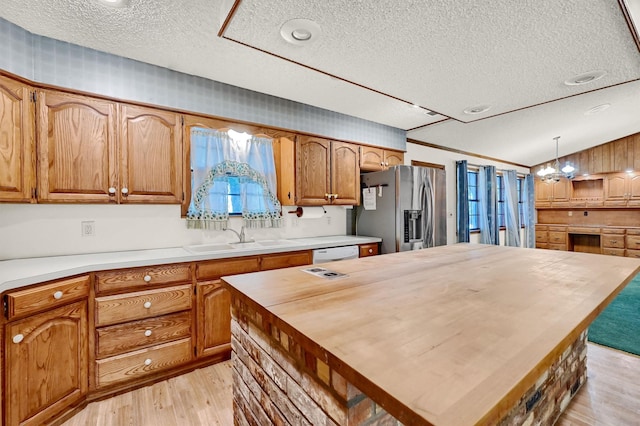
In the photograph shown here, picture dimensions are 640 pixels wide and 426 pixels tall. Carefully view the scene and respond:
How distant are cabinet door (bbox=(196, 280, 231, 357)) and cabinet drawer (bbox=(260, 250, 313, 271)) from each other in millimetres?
413

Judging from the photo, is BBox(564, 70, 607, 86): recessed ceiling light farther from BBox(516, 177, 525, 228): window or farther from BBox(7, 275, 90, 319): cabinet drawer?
BBox(7, 275, 90, 319): cabinet drawer

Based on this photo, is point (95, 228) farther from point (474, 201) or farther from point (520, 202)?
point (520, 202)

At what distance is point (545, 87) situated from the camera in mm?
2908

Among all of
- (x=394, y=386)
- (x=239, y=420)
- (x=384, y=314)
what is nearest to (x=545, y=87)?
(x=384, y=314)

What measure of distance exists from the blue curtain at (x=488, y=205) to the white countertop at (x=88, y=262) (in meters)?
4.42

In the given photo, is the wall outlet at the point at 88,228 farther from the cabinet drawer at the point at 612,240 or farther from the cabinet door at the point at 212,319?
the cabinet drawer at the point at 612,240

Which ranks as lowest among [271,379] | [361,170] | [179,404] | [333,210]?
[179,404]

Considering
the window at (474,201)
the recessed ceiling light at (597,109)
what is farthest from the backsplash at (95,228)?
the recessed ceiling light at (597,109)

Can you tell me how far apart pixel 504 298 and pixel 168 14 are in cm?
236

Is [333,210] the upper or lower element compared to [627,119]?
lower

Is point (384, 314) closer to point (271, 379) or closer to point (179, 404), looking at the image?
point (271, 379)

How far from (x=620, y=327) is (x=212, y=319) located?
13.2ft

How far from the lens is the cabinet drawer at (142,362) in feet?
6.21

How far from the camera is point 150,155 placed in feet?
7.60
